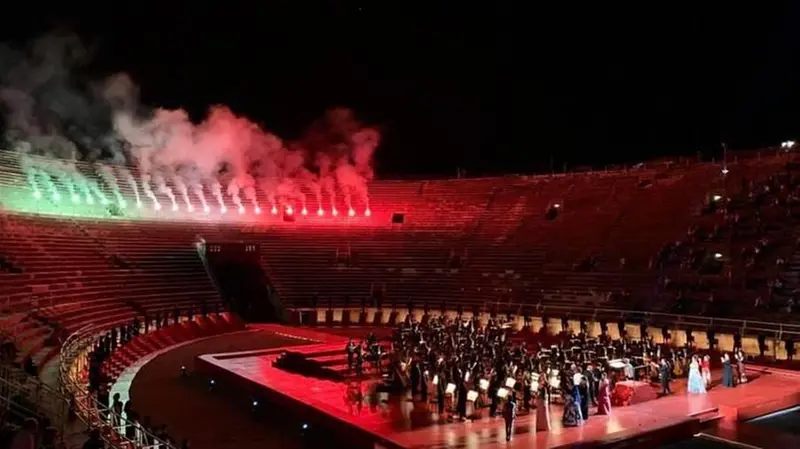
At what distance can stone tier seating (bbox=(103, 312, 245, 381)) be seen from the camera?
17.1 metres

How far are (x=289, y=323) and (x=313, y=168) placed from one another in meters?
13.6

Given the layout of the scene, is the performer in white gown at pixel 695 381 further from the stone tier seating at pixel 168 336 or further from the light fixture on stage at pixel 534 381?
the stone tier seating at pixel 168 336

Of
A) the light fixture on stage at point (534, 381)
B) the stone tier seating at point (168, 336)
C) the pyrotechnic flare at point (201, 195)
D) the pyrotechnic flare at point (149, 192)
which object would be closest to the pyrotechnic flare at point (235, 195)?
the pyrotechnic flare at point (201, 195)

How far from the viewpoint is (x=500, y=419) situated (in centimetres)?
1282

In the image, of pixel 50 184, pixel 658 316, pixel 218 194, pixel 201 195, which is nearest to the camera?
pixel 658 316

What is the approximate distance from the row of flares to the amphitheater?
0.09 metres

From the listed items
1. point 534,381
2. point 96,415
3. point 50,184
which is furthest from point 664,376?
point 50,184

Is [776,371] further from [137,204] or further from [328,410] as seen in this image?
[137,204]


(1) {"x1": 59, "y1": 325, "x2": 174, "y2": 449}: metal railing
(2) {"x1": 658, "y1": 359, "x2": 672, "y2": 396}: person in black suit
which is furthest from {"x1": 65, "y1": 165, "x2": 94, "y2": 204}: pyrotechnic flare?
(2) {"x1": 658, "y1": 359, "x2": 672, "y2": 396}: person in black suit

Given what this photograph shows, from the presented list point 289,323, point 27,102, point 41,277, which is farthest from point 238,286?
point 27,102

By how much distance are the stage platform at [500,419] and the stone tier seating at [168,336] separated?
2.68 metres

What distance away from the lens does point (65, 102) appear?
31.5 m

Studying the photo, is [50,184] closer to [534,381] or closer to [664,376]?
[534,381]

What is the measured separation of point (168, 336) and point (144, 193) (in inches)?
477
